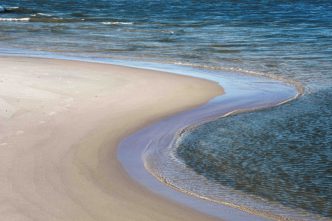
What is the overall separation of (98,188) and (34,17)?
925 inches

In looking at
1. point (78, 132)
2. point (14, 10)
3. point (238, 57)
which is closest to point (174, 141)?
point (78, 132)

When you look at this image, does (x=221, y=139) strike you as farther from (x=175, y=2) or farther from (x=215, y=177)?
(x=175, y=2)

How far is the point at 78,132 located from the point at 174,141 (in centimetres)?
104

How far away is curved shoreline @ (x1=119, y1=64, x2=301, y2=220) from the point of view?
5.48 metres

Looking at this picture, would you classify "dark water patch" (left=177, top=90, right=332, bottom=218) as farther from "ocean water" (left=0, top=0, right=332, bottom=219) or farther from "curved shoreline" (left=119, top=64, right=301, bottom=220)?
"curved shoreline" (left=119, top=64, right=301, bottom=220)

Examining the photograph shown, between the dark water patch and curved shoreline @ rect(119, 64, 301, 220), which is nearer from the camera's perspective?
curved shoreline @ rect(119, 64, 301, 220)

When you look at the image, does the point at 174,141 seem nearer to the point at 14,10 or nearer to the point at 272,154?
the point at 272,154

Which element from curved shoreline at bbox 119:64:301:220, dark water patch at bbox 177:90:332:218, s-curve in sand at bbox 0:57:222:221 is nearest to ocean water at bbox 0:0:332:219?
dark water patch at bbox 177:90:332:218

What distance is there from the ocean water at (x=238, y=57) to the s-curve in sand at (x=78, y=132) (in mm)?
664

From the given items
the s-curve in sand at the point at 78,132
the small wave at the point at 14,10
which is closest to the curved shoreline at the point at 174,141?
the s-curve in sand at the point at 78,132

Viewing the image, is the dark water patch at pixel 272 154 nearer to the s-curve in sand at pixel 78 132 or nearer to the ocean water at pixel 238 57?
the ocean water at pixel 238 57

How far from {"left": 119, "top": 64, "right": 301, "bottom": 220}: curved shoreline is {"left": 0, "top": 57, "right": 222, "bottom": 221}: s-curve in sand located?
0.13 m

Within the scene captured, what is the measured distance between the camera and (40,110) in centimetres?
856

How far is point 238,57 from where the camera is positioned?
1486cm
